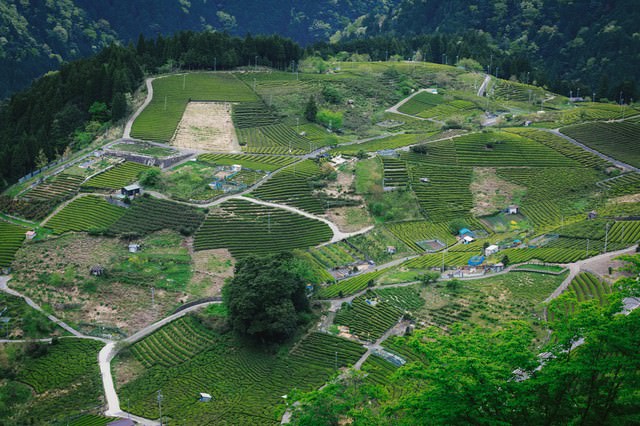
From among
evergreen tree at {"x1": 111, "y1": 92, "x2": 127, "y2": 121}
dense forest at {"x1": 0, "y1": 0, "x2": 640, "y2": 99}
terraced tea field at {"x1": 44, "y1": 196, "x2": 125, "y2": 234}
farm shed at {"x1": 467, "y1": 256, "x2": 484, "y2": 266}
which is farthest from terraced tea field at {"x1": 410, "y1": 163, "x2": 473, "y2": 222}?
dense forest at {"x1": 0, "y1": 0, "x2": 640, "y2": 99}

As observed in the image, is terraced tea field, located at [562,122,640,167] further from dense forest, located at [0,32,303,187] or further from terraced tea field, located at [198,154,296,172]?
dense forest, located at [0,32,303,187]

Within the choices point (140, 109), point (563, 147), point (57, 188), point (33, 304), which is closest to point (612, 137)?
point (563, 147)

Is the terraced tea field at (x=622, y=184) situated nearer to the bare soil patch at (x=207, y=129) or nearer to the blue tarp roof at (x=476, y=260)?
the blue tarp roof at (x=476, y=260)

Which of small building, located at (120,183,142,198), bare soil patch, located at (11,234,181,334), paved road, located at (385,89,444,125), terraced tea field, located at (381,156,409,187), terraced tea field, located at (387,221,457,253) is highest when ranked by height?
paved road, located at (385,89,444,125)

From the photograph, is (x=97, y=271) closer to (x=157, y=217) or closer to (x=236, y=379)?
(x=157, y=217)

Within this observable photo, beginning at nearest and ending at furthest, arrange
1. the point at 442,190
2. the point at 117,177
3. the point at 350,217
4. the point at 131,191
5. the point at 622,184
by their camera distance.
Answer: the point at 131,191 < the point at 350,217 < the point at 117,177 < the point at 622,184 < the point at 442,190

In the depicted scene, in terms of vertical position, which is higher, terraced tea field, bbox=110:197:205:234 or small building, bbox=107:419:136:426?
terraced tea field, bbox=110:197:205:234

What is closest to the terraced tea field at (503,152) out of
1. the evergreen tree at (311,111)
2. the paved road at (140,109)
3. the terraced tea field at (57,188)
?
the evergreen tree at (311,111)
